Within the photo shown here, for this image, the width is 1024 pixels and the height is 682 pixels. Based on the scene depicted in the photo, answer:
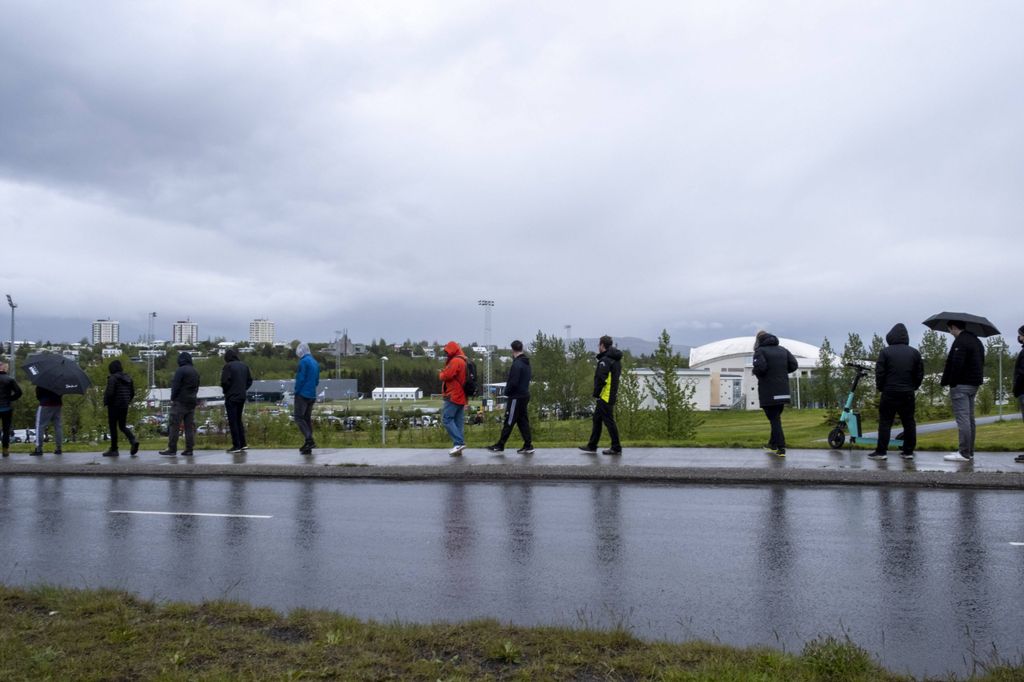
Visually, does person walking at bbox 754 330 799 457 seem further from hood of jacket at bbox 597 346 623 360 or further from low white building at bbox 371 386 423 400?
low white building at bbox 371 386 423 400

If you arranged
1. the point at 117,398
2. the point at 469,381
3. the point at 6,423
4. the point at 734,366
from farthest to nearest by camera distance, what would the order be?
the point at 734,366 → the point at 6,423 → the point at 117,398 → the point at 469,381

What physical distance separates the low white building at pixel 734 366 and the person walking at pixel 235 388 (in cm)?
7156

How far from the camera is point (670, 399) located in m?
25.9

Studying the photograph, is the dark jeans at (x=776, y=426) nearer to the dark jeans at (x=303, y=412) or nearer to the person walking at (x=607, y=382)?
the person walking at (x=607, y=382)

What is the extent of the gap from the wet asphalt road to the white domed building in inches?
2966

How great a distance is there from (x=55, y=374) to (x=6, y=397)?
4.30ft

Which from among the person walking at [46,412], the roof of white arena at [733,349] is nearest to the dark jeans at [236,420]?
the person walking at [46,412]

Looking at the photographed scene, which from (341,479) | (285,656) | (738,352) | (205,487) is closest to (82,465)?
(205,487)

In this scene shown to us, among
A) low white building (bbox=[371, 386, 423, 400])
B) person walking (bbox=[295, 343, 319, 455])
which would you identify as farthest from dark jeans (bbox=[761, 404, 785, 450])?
low white building (bbox=[371, 386, 423, 400])

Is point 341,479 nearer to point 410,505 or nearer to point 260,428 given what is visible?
point 410,505

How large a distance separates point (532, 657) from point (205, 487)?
368 inches

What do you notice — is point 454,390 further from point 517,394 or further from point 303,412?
point 303,412

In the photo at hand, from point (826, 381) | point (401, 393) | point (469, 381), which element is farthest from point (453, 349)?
point (401, 393)

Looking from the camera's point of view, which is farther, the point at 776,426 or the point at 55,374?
the point at 55,374
